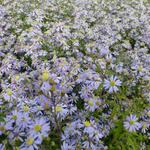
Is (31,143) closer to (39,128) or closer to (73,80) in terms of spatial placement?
(39,128)

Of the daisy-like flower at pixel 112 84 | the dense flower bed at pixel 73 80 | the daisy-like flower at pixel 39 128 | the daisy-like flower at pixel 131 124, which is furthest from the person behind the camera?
the daisy-like flower at pixel 112 84

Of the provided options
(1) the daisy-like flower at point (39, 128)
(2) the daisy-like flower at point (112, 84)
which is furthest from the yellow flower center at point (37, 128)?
(2) the daisy-like flower at point (112, 84)

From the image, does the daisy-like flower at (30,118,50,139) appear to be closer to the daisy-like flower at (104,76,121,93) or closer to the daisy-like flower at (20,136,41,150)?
the daisy-like flower at (20,136,41,150)

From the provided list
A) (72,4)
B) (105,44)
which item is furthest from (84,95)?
(72,4)

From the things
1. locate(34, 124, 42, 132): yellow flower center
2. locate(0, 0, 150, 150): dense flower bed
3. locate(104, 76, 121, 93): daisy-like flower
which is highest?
locate(34, 124, 42, 132): yellow flower center

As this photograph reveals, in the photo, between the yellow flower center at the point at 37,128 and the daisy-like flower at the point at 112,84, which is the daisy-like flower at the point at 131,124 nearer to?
the daisy-like flower at the point at 112,84

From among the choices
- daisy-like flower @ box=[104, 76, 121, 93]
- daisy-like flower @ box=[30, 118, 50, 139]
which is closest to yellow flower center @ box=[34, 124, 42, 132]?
daisy-like flower @ box=[30, 118, 50, 139]

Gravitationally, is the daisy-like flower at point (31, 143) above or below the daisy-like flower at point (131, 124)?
above
